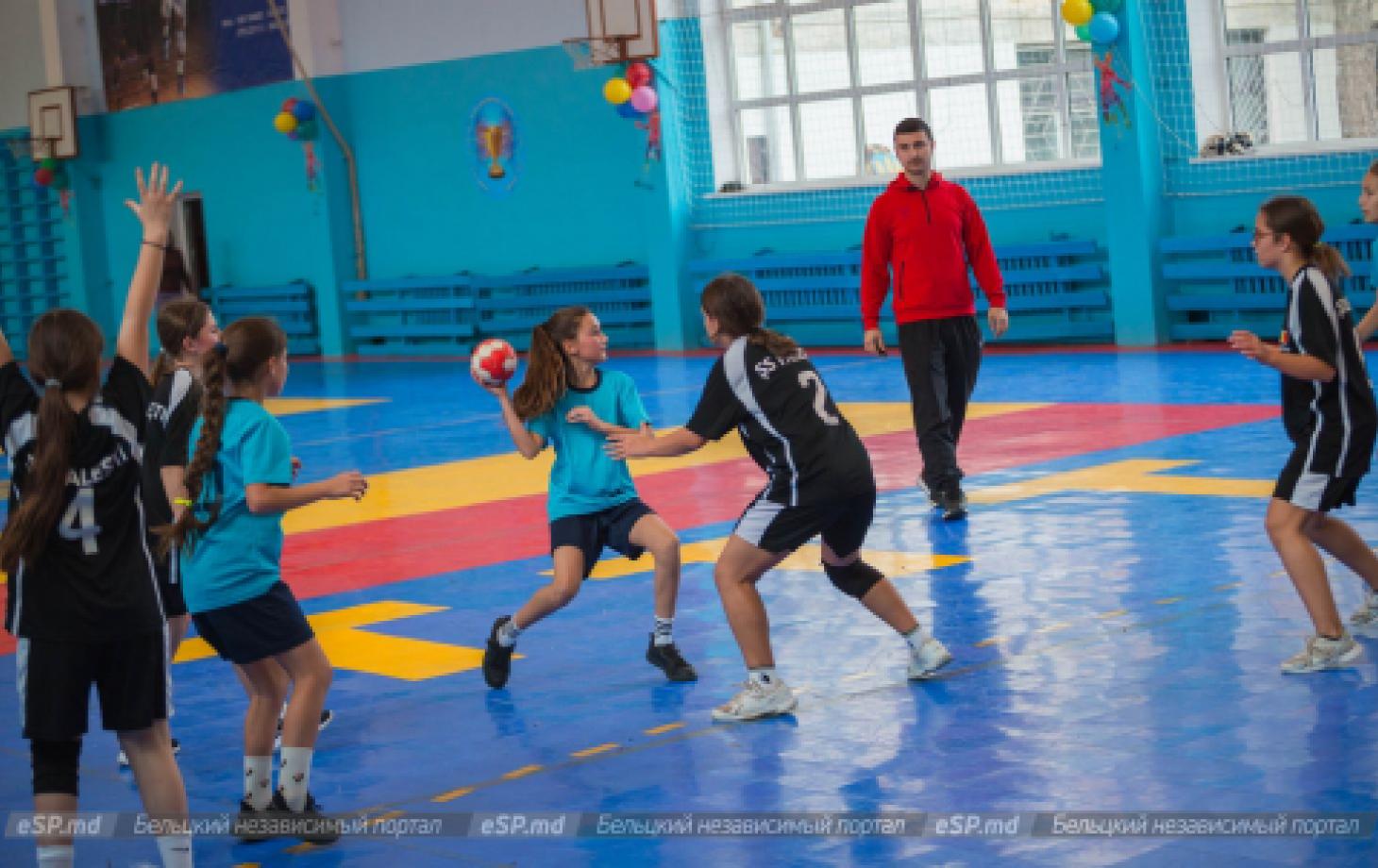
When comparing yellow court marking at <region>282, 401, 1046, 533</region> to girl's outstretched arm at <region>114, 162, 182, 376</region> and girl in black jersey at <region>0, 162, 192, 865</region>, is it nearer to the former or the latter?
girl's outstretched arm at <region>114, 162, 182, 376</region>

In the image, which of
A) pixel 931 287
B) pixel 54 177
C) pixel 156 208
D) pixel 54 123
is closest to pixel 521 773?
pixel 156 208

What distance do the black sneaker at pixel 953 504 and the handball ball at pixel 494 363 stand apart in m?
3.21

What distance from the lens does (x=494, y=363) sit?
6.66 meters

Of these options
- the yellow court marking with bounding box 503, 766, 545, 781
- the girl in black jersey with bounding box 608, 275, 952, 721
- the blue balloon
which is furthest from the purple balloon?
the yellow court marking with bounding box 503, 766, 545, 781

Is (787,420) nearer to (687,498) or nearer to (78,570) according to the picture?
(78,570)

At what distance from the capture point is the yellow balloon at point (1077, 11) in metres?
16.5

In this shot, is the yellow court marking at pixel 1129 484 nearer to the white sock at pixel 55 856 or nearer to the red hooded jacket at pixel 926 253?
the red hooded jacket at pixel 926 253

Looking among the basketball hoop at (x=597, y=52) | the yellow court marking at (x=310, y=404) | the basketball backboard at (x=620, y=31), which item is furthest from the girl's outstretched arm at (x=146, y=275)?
the basketball hoop at (x=597, y=52)

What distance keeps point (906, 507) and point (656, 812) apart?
4.98 metres

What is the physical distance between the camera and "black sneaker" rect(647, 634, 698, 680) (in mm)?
6480

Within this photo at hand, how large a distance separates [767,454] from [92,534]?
7.60ft

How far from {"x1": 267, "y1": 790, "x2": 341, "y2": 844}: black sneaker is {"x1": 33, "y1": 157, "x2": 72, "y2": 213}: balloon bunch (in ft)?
84.4

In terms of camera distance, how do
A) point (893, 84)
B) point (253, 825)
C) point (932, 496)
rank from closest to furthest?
point (253, 825) → point (932, 496) → point (893, 84)

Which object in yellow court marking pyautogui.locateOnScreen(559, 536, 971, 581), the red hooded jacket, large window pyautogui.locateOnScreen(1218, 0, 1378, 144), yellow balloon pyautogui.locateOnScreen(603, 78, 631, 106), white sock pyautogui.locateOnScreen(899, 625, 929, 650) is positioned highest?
yellow balloon pyautogui.locateOnScreen(603, 78, 631, 106)
